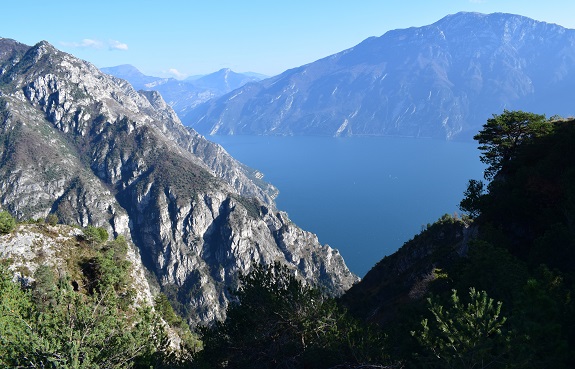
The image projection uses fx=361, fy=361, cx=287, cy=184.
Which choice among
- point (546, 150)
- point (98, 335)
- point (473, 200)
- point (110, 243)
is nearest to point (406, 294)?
point (473, 200)

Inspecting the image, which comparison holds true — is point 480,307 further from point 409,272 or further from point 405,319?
point 409,272

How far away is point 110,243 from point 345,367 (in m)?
42.3

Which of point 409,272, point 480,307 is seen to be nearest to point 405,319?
point 480,307

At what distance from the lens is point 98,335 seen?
1753 centimetres

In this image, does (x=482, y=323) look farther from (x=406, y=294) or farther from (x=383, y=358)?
(x=406, y=294)

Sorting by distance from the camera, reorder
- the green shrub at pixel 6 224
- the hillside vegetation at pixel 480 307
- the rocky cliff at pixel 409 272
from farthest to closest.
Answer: the green shrub at pixel 6 224 → the rocky cliff at pixel 409 272 → the hillside vegetation at pixel 480 307

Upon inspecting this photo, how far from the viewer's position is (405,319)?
→ 77.1 feet

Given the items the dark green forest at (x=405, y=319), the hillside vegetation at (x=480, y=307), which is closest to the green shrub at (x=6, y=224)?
the dark green forest at (x=405, y=319)

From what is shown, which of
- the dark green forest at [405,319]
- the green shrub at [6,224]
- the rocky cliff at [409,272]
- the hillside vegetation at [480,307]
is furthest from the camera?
the green shrub at [6,224]

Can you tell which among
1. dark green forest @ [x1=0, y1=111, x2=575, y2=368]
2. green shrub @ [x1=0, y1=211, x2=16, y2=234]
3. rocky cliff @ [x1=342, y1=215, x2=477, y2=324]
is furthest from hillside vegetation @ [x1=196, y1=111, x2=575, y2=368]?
green shrub @ [x1=0, y1=211, x2=16, y2=234]

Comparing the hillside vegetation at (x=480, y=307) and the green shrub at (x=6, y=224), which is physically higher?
the green shrub at (x=6, y=224)

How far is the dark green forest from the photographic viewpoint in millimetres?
13492

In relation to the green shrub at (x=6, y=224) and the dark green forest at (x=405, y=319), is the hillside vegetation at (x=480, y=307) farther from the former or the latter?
the green shrub at (x=6, y=224)

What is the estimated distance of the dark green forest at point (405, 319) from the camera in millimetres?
13492
